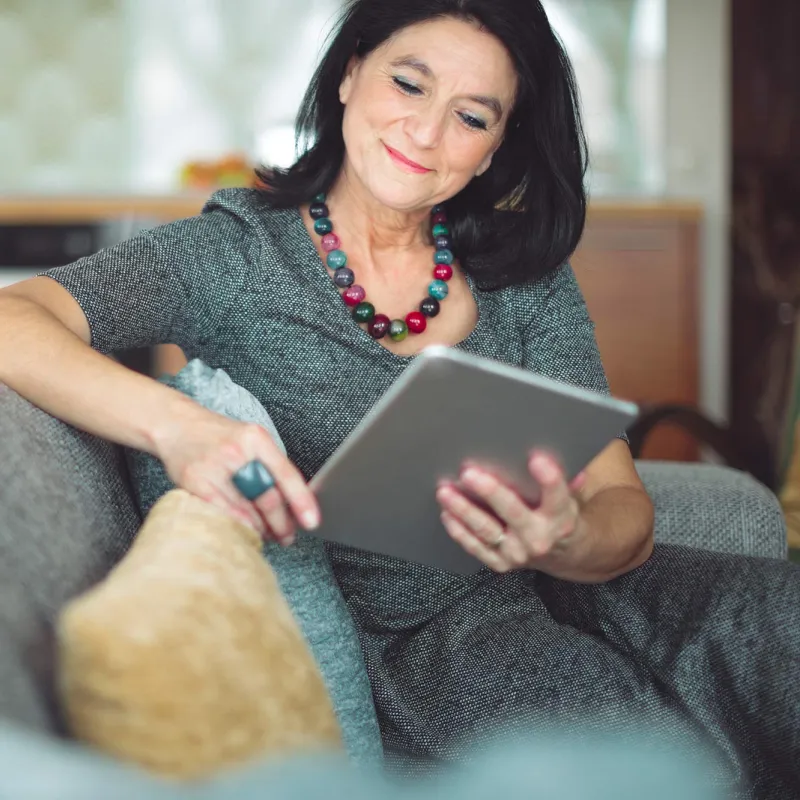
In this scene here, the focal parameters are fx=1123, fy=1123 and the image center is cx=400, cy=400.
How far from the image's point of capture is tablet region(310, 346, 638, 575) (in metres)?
0.96

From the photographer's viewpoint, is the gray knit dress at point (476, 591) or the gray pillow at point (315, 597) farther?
the gray knit dress at point (476, 591)

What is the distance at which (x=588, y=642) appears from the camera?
1437mm

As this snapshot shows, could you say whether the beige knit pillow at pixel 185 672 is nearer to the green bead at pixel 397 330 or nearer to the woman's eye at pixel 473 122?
the green bead at pixel 397 330

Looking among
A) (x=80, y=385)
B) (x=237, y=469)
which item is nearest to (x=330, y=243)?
(x=80, y=385)

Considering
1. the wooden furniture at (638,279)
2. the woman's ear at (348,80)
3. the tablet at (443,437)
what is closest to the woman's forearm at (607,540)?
the tablet at (443,437)

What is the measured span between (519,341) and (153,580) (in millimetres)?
957

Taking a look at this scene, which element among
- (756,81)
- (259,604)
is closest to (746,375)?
(756,81)

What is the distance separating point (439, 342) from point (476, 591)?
378 millimetres

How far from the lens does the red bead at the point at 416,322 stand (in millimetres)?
1645

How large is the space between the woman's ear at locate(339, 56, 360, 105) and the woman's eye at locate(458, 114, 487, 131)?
187mm

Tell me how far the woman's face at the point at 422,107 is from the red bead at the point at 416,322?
0.16m

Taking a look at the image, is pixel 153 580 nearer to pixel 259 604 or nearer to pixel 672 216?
pixel 259 604

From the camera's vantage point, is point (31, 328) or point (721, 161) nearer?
point (31, 328)

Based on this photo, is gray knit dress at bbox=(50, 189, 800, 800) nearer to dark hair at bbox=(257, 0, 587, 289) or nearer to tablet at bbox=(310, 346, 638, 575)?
dark hair at bbox=(257, 0, 587, 289)
